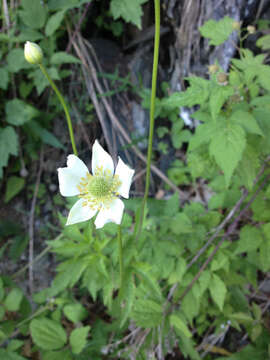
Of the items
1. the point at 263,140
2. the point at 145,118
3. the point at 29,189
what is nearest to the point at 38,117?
the point at 29,189

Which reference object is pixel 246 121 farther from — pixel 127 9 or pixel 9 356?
pixel 9 356

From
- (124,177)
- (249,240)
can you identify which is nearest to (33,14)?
(124,177)

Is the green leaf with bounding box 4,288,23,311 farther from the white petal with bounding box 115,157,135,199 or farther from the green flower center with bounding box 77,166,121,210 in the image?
the white petal with bounding box 115,157,135,199

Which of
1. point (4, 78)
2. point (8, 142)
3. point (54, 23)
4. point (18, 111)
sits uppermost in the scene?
point (54, 23)

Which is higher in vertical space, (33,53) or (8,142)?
(8,142)

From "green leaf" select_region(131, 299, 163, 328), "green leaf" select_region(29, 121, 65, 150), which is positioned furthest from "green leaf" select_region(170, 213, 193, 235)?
"green leaf" select_region(29, 121, 65, 150)

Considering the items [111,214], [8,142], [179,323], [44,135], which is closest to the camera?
[111,214]

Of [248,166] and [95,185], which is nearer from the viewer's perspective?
[95,185]

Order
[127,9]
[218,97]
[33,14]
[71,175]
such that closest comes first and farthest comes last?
[71,175] → [218,97] → [127,9] → [33,14]
